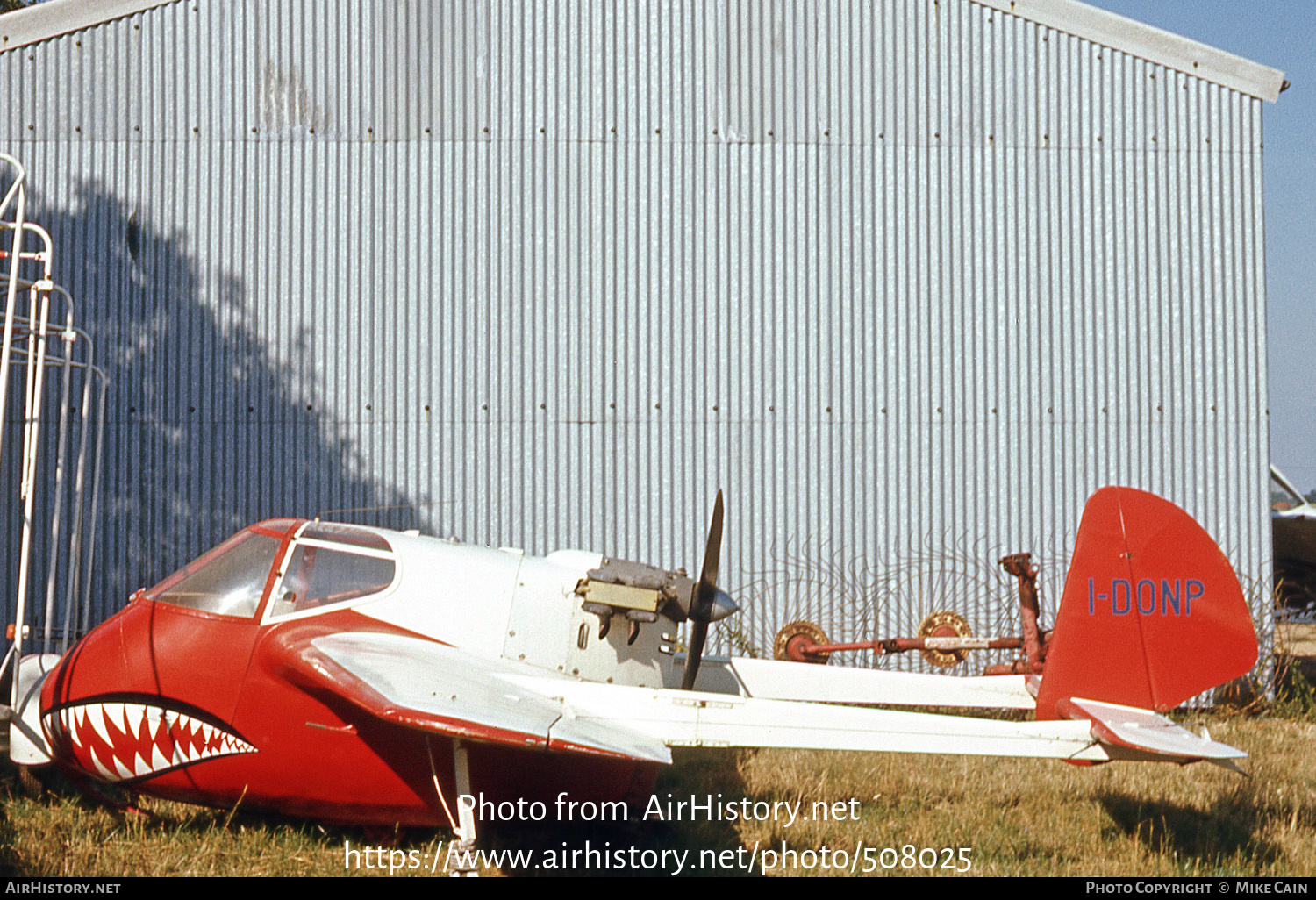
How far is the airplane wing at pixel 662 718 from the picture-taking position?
503 cm

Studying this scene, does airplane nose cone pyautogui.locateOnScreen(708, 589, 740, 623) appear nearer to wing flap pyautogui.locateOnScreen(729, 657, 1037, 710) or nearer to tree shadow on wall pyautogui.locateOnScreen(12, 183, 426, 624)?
wing flap pyautogui.locateOnScreen(729, 657, 1037, 710)

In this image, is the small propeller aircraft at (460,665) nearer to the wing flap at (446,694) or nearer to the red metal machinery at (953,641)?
the wing flap at (446,694)

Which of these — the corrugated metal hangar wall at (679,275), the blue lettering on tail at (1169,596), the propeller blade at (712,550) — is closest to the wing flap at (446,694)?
the propeller blade at (712,550)

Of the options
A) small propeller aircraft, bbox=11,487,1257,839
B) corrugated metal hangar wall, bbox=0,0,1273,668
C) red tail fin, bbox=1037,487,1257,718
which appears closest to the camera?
small propeller aircraft, bbox=11,487,1257,839

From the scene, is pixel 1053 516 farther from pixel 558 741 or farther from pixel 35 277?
pixel 35 277

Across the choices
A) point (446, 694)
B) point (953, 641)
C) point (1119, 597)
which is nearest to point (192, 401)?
point (446, 694)

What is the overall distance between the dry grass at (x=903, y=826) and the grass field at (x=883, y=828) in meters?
0.02

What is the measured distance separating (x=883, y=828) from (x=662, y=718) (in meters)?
2.11

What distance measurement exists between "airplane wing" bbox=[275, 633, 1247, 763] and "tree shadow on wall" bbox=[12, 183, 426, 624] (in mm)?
4994

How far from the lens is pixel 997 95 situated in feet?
34.8

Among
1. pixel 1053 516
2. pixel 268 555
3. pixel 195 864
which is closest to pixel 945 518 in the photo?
Result: pixel 1053 516

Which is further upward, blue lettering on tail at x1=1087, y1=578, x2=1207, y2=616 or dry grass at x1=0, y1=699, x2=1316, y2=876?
blue lettering on tail at x1=1087, y1=578, x2=1207, y2=616

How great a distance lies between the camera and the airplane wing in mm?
5027

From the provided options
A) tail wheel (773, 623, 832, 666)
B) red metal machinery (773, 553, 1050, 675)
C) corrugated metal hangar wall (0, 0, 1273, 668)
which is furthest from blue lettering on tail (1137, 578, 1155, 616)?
corrugated metal hangar wall (0, 0, 1273, 668)
